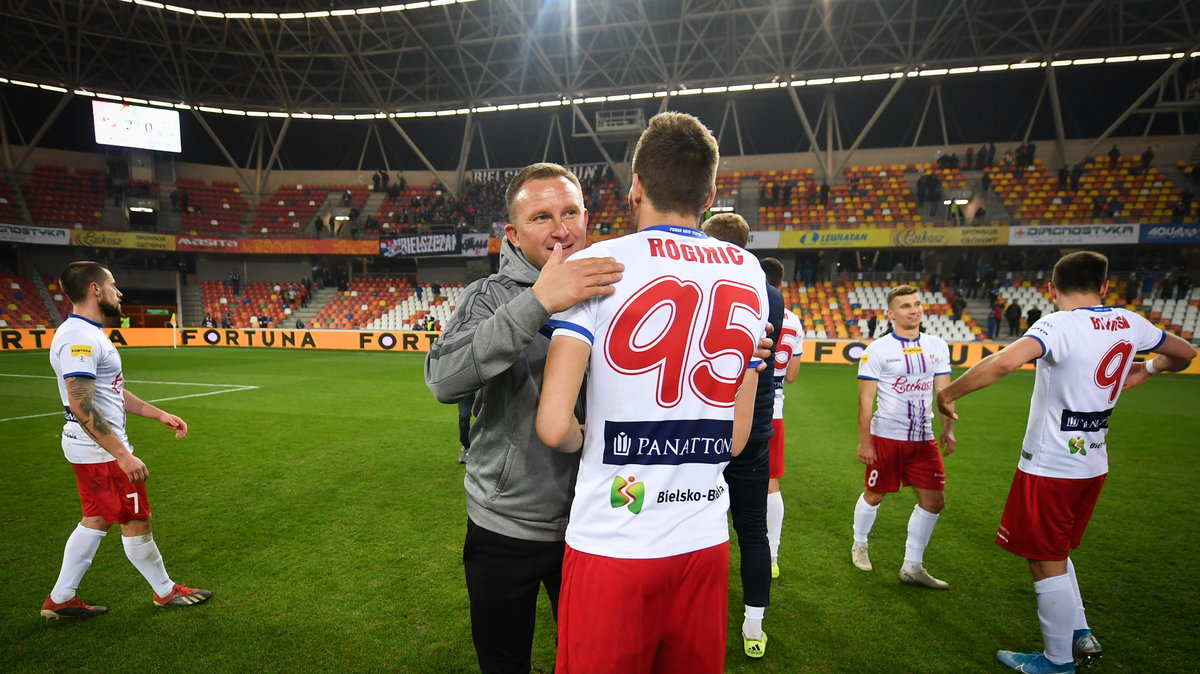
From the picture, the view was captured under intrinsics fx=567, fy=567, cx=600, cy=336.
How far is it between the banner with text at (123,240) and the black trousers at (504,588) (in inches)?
1544

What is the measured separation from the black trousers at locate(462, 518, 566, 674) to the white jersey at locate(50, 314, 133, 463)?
2.99 meters

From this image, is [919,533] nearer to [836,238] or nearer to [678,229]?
[678,229]

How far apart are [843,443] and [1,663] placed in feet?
31.2

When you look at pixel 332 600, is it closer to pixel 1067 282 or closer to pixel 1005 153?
pixel 1067 282

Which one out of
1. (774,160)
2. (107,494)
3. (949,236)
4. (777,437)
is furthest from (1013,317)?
(107,494)

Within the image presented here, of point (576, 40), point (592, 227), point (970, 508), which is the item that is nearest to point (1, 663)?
point (970, 508)

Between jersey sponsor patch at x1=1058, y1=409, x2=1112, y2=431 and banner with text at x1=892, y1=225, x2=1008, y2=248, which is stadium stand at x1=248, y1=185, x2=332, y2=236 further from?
jersey sponsor patch at x1=1058, y1=409, x2=1112, y2=431

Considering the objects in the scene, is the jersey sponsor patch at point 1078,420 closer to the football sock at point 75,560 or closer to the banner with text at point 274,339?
the football sock at point 75,560

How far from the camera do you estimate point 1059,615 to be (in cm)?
338

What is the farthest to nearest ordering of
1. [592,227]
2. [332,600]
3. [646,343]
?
[592,227] < [332,600] < [646,343]

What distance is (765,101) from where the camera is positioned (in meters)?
31.7

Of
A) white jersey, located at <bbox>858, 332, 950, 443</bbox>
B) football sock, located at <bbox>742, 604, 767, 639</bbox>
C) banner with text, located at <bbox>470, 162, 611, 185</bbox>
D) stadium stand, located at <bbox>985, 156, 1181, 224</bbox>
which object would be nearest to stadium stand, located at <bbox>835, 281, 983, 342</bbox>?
stadium stand, located at <bbox>985, 156, 1181, 224</bbox>

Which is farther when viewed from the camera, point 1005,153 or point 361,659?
point 1005,153

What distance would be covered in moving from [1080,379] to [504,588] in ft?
11.6
